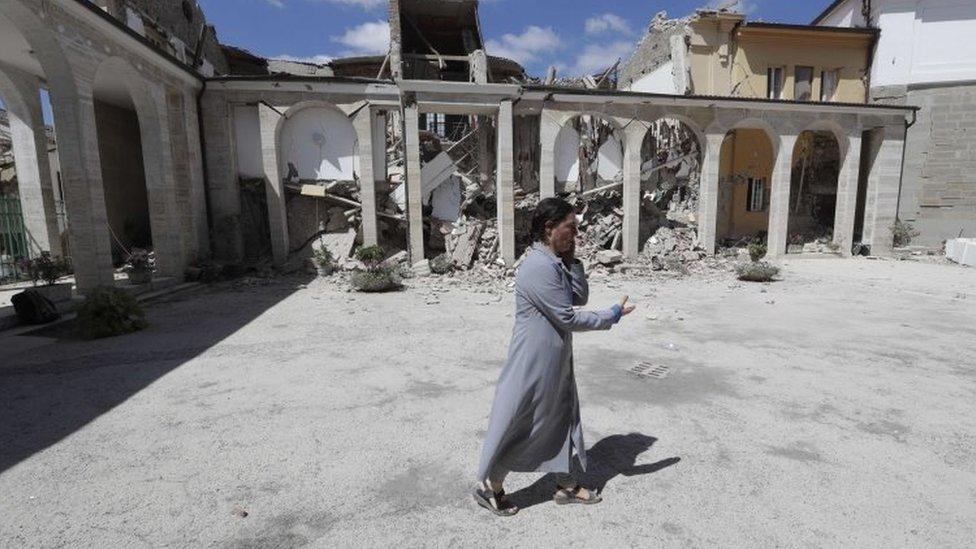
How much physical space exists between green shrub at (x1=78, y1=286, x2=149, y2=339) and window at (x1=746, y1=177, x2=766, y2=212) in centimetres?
2132

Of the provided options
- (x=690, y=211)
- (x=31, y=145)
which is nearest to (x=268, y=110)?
(x=31, y=145)

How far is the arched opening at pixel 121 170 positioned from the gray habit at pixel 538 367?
14171 millimetres

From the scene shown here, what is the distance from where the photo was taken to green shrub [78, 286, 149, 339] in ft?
21.9

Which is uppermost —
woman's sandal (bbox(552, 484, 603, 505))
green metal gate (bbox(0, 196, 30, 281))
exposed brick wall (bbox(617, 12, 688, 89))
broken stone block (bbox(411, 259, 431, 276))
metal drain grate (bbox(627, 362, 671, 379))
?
exposed brick wall (bbox(617, 12, 688, 89))

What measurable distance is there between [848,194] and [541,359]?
768 inches

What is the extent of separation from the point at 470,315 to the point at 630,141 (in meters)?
9.78

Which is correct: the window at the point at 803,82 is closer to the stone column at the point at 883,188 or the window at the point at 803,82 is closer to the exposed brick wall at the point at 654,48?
the stone column at the point at 883,188

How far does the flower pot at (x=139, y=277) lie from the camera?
988 centimetres

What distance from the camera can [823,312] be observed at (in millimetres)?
8438

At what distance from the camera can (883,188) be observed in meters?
17.1

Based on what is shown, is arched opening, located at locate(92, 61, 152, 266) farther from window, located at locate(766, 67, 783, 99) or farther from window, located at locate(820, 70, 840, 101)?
window, located at locate(820, 70, 840, 101)

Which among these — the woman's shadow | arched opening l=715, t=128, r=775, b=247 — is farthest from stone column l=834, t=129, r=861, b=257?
the woman's shadow

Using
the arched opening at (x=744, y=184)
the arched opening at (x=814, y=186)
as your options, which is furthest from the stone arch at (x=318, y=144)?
the arched opening at (x=814, y=186)

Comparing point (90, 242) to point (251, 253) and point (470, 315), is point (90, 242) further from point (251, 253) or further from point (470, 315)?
point (470, 315)
